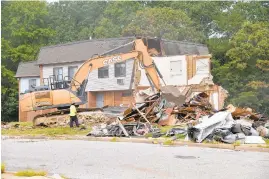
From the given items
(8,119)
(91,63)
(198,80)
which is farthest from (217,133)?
(8,119)

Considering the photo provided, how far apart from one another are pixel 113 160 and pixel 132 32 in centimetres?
3594

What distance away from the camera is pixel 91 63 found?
26688 mm

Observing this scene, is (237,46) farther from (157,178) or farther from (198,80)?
(157,178)

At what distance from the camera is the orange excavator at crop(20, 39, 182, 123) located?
2483cm

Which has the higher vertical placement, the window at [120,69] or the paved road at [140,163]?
the window at [120,69]

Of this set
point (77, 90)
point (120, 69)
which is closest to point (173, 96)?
point (77, 90)

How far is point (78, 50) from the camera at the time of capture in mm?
40938

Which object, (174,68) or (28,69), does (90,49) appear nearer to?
(28,69)

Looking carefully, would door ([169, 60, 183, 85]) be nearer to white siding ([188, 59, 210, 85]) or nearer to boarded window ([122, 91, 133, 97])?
white siding ([188, 59, 210, 85])

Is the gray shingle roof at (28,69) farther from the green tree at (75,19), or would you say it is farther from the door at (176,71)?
the door at (176,71)

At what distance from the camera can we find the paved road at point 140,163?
9.30 metres

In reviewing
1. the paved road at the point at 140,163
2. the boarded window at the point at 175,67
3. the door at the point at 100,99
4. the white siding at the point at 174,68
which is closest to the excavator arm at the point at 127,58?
the white siding at the point at 174,68

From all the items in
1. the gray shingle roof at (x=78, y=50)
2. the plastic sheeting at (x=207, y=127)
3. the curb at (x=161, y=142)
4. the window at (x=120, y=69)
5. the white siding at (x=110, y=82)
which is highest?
the gray shingle roof at (x=78, y=50)

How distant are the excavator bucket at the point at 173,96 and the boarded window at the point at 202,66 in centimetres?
1109
